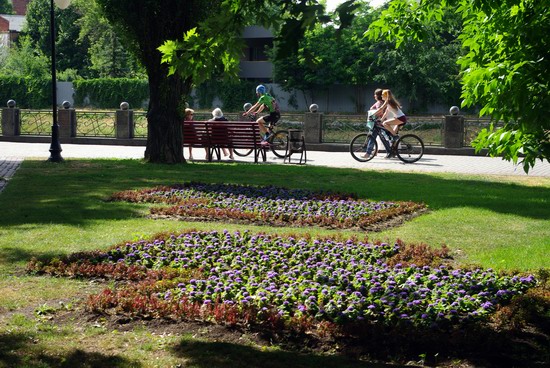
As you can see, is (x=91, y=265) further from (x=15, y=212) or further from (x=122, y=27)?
(x=122, y=27)

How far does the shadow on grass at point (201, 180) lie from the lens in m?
11.8

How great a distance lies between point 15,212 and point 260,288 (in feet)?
17.9

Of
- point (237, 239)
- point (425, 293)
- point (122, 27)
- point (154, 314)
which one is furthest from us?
point (122, 27)

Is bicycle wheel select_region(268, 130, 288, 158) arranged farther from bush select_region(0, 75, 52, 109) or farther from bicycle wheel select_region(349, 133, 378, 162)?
bush select_region(0, 75, 52, 109)

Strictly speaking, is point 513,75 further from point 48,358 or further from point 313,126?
point 313,126

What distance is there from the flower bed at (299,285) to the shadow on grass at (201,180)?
281 cm

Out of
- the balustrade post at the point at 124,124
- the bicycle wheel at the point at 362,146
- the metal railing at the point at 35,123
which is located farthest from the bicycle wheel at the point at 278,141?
the metal railing at the point at 35,123

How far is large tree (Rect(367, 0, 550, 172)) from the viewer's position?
6.80 m

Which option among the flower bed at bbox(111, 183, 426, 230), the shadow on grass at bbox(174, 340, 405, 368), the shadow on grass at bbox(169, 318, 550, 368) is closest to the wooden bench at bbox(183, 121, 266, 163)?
the flower bed at bbox(111, 183, 426, 230)

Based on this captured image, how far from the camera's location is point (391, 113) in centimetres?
2194

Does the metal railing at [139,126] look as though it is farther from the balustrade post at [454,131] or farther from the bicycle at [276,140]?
the balustrade post at [454,131]

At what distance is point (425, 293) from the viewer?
695 cm

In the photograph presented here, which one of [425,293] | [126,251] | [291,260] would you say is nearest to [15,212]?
[126,251]

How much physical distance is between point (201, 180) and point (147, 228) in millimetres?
5343
